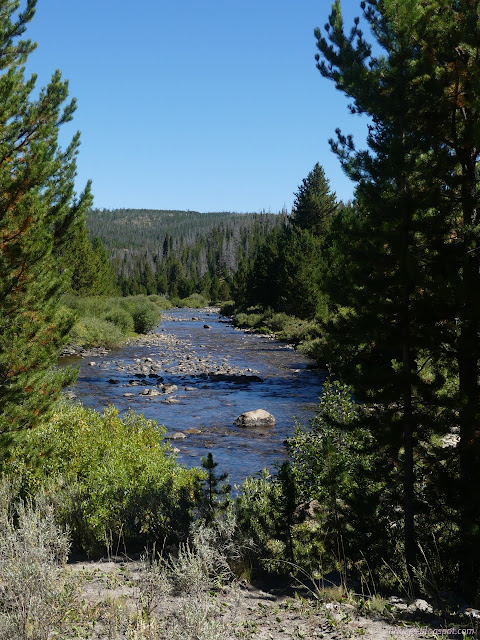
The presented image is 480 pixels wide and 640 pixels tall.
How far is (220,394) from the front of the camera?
75.6 ft

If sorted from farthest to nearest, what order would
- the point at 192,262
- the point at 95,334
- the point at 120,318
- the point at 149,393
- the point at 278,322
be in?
1. the point at 192,262
2. the point at 278,322
3. the point at 120,318
4. the point at 95,334
5. the point at 149,393

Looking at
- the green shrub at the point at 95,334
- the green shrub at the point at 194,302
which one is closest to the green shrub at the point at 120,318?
the green shrub at the point at 95,334

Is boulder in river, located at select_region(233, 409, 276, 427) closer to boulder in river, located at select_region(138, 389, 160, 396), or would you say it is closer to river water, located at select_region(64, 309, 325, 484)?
river water, located at select_region(64, 309, 325, 484)

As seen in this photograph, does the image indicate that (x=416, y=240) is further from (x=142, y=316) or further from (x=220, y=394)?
(x=142, y=316)

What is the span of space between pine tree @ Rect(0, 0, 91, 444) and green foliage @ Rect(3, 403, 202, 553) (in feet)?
3.99

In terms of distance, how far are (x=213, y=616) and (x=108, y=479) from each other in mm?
3889

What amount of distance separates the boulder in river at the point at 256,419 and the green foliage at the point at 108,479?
17.8ft

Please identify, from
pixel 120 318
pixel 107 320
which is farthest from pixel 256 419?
pixel 120 318

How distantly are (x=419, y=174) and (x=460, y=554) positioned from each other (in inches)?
171

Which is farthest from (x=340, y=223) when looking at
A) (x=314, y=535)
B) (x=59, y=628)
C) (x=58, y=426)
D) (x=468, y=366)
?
(x=58, y=426)

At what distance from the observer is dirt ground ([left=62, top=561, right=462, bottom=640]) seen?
443 centimetres

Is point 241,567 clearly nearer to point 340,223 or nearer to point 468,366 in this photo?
point 468,366

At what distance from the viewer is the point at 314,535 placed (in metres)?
7.24

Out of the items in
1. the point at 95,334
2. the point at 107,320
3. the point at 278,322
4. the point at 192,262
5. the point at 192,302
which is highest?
the point at 192,262
